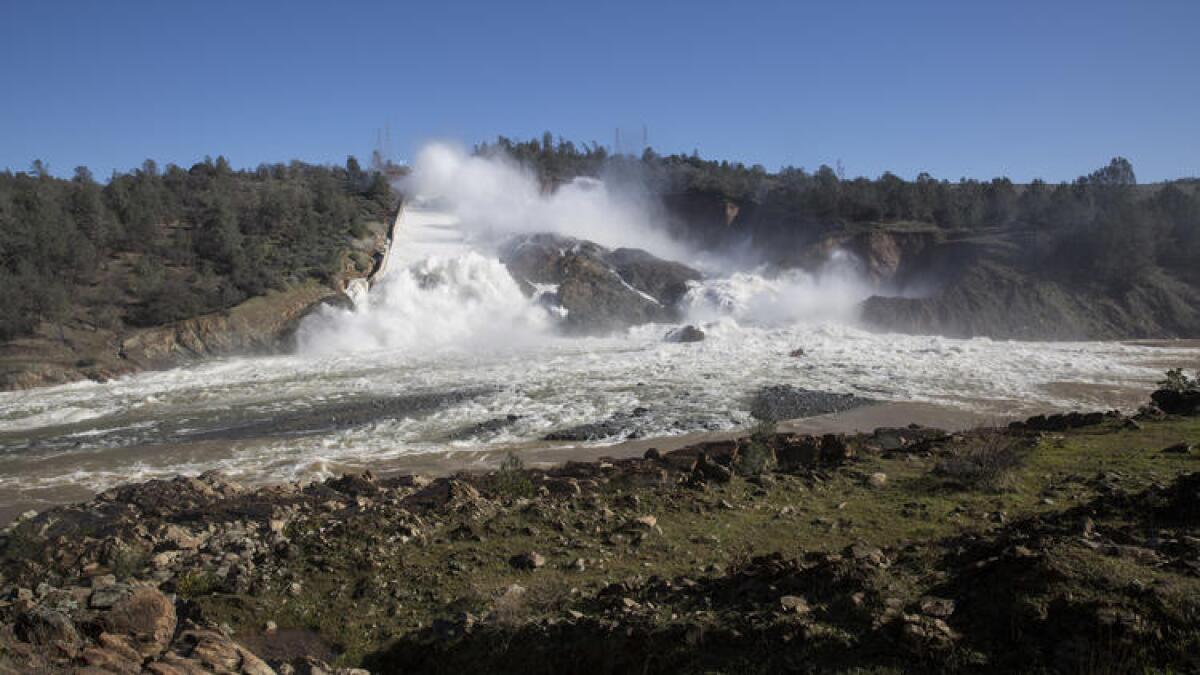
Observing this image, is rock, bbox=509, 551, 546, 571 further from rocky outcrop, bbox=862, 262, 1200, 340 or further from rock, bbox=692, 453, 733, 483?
rocky outcrop, bbox=862, 262, 1200, 340

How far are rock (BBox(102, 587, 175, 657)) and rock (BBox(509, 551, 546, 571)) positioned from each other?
2.95 m

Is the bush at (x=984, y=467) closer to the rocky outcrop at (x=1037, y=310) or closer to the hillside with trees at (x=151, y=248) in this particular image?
the rocky outcrop at (x=1037, y=310)

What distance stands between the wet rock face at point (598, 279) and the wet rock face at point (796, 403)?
17296 millimetres

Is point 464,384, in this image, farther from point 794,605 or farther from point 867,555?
point 794,605

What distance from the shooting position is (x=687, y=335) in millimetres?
33469

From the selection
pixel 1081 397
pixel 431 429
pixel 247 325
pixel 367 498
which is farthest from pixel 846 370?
pixel 247 325

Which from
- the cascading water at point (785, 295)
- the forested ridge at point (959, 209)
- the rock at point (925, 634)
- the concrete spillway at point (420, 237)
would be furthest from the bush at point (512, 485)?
the forested ridge at point (959, 209)

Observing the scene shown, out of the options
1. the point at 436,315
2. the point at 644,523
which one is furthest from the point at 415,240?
the point at 644,523

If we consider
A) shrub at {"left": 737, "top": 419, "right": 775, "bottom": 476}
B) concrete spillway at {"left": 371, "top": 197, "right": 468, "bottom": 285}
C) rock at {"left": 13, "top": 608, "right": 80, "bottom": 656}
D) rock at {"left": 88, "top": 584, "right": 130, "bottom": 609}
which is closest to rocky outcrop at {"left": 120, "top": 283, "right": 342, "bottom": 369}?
concrete spillway at {"left": 371, "top": 197, "right": 468, "bottom": 285}

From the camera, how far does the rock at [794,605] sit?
15.5 ft

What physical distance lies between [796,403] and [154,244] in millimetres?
35672

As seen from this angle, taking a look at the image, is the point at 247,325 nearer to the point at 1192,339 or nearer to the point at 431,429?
the point at 431,429

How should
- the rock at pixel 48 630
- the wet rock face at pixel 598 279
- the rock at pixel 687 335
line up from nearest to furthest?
the rock at pixel 48 630
the rock at pixel 687 335
the wet rock face at pixel 598 279

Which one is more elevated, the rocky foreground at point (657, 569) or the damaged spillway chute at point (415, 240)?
the damaged spillway chute at point (415, 240)
